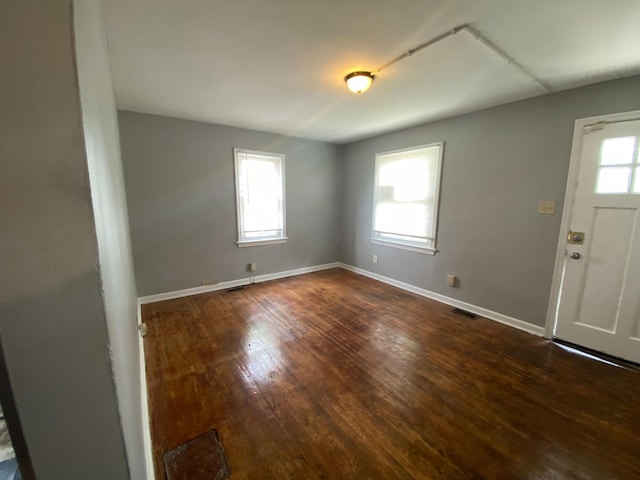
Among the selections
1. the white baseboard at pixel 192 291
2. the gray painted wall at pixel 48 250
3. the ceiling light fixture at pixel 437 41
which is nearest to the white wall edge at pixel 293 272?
the white baseboard at pixel 192 291

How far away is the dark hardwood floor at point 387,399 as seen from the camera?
1406mm

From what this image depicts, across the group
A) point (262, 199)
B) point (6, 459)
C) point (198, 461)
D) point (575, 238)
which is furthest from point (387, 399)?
point (262, 199)

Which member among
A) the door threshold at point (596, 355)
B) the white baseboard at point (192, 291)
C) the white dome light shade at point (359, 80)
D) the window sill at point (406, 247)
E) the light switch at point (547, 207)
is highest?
the white dome light shade at point (359, 80)

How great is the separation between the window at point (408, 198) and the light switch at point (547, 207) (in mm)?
1104

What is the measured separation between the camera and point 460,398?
1.83 meters

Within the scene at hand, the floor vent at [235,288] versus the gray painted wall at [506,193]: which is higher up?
the gray painted wall at [506,193]

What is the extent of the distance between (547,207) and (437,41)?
1980mm

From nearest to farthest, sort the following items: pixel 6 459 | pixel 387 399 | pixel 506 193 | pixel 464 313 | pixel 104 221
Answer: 1. pixel 6 459
2. pixel 104 221
3. pixel 387 399
4. pixel 506 193
5. pixel 464 313

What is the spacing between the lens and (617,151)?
85.9 inches

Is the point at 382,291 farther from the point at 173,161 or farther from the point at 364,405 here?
the point at 173,161

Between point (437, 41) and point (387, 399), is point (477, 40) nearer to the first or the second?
point (437, 41)

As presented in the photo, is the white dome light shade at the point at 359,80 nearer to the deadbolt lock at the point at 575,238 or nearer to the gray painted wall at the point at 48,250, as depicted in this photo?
the gray painted wall at the point at 48,250

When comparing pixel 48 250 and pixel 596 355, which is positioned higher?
pixel 48 250

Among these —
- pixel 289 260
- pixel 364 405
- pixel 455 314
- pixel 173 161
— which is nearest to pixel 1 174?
pixel 364 405
